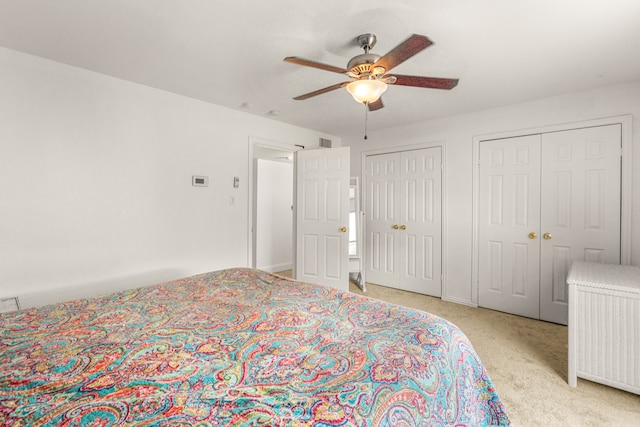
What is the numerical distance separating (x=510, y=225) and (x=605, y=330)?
1477 millimetres

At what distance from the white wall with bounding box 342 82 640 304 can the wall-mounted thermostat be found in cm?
212

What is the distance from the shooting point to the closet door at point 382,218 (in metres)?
4.15

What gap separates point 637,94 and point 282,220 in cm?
463

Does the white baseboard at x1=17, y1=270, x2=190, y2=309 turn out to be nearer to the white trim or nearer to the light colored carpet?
the white trim

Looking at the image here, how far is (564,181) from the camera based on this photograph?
293 cm

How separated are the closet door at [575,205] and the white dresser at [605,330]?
81cm

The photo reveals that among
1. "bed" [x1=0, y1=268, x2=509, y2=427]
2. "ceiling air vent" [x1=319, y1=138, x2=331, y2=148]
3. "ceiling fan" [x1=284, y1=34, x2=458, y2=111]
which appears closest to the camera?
"bed" [x1=0, y1=268, x2=509, y2=427]

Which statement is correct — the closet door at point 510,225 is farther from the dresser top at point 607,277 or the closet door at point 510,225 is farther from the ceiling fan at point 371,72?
the ceiling fan at point 371,72

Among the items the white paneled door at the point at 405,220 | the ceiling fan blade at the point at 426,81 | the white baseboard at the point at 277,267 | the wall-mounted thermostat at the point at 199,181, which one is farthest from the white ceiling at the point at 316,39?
the white baseboard at the point at 277,267

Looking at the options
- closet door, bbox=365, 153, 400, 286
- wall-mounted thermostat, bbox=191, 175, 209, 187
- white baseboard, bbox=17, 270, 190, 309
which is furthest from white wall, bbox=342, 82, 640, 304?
white baseboard, bbox=17, 270, 190, 309

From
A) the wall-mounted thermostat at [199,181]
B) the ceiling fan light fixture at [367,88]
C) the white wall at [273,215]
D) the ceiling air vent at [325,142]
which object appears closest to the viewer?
the ceiling fan light fixture at [367,88]

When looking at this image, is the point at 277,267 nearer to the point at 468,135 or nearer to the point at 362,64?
the point at 468,135

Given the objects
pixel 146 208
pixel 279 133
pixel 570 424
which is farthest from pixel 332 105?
pixel 570 424

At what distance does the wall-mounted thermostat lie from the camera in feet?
9.86
